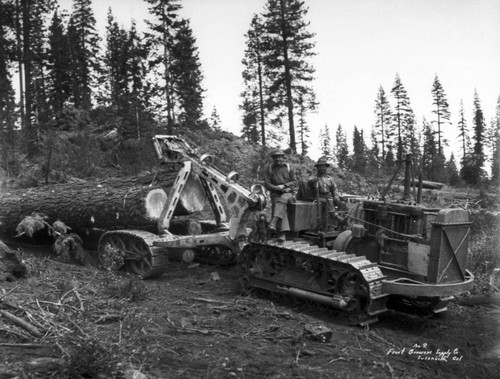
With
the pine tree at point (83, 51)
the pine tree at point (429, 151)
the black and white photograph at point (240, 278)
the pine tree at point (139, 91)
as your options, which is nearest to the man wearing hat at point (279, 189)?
the black and white photograph at point (240, 278)

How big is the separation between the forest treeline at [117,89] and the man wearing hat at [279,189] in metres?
8.66

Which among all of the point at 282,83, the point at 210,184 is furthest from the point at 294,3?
the point at 210,184

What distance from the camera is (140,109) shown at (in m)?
27.9

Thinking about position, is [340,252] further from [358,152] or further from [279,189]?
[358,152]

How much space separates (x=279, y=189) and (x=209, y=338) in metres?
3.41

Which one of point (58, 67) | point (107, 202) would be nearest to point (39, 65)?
point (58, 67)

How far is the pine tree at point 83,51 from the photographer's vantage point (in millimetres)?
34062

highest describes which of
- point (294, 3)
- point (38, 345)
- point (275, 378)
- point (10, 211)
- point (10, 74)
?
point (294, 3)

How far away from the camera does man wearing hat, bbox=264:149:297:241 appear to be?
336 inches

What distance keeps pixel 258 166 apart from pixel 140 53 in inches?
395

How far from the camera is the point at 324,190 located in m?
8.72

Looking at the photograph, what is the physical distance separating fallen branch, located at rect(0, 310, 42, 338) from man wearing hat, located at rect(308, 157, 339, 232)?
5.04 metres

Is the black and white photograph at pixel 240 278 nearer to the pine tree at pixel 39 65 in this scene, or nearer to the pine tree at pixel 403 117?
the pine tree at pixel 39 65

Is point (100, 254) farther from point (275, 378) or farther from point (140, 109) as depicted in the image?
point (140, 109)
